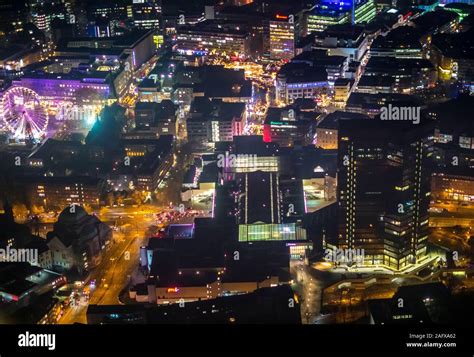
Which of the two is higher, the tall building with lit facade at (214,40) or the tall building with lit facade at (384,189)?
the tall building with lit facade at (214,40)

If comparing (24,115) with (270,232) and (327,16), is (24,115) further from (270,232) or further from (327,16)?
(327,16)

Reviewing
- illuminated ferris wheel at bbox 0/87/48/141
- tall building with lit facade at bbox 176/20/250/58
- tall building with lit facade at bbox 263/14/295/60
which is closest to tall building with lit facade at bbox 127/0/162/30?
tall building with lit facade at bbox 176/20/250/58

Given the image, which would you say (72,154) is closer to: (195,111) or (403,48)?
(195,111)

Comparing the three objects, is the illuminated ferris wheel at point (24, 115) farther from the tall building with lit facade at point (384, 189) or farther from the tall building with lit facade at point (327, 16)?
the tall building with lit facade at point (327, 16)

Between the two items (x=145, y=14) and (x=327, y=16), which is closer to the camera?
(x=327, y=16)

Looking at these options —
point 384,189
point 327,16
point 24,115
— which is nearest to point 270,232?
point 384,189

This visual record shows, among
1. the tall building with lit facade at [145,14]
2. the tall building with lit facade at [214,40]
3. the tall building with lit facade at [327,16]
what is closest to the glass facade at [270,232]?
the tall building with lit facade at [214,40]
